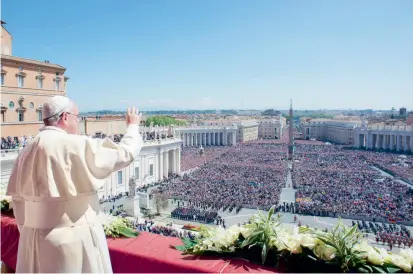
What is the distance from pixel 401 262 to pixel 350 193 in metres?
34.7

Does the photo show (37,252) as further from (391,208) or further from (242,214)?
(391,208)

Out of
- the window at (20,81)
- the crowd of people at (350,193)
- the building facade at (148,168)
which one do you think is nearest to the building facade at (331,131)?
the crowd of people at (350,193)

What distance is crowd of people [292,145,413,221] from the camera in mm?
28078

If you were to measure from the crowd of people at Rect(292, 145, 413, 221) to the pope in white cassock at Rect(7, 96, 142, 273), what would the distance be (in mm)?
26769

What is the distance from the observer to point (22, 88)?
26.8 meters

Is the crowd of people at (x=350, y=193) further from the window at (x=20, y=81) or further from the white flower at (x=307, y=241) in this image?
the window at (x=20, y=81)

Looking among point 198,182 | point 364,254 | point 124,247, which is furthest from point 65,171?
point 198,182

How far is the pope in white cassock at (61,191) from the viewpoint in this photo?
2.65 meters

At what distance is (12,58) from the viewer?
84.4 feet

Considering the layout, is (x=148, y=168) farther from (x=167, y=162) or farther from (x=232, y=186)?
(x=232, y=186)

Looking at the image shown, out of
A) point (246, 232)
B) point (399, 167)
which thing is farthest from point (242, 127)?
point (246, 232)

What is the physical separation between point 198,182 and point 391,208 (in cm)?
2087

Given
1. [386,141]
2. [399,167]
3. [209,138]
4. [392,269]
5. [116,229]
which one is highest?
[392,269]

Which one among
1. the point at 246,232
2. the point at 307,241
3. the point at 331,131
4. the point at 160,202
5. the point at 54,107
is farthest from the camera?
the point at 331,131
